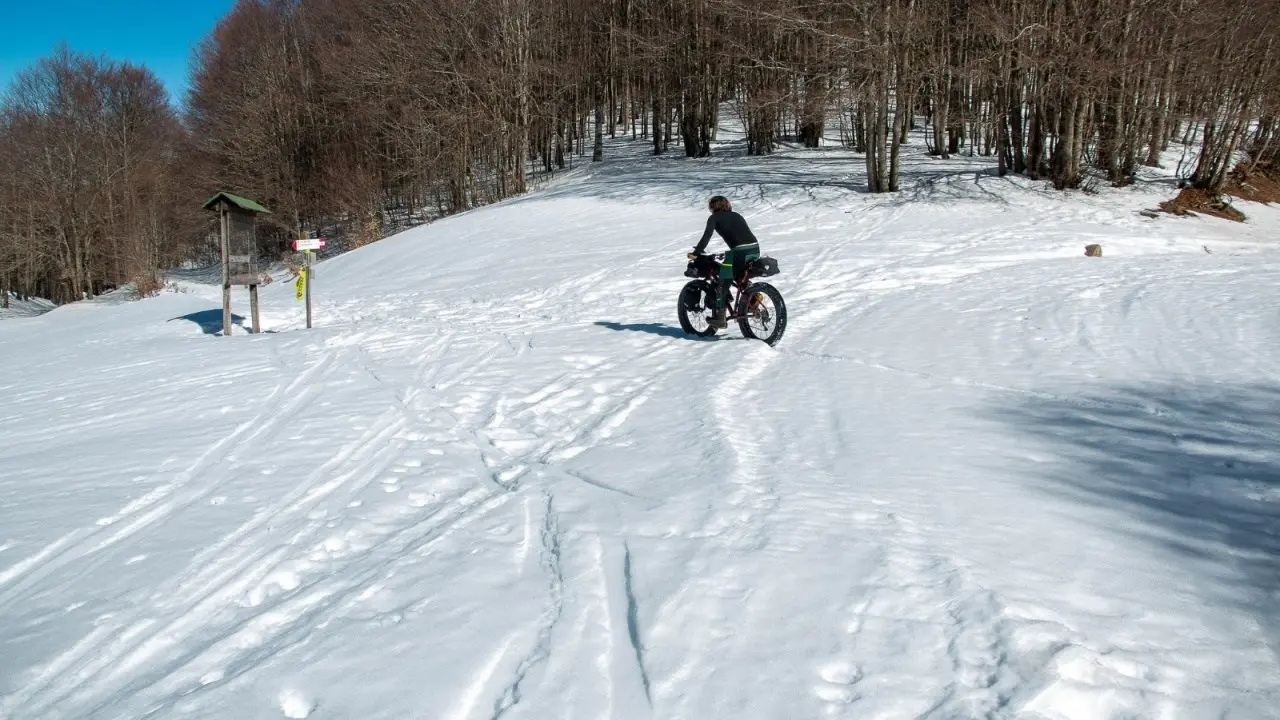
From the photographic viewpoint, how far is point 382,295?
52.9ft

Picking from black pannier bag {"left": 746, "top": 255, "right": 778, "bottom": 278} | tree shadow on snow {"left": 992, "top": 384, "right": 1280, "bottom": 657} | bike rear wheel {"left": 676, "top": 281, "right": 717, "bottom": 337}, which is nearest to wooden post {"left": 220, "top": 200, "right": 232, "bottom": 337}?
bike rear wheel {"left": 676, "top": 281, "right": 717, "bottom": 337}

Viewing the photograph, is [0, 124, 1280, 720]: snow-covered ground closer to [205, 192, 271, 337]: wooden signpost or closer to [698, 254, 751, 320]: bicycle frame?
[698, 254, 751, 320]: bicycle frame

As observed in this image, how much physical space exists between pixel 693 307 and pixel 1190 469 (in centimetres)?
596

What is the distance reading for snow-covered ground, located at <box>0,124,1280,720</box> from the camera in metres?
3.11

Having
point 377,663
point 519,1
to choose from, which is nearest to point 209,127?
point 519,1

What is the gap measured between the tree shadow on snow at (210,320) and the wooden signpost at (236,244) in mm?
781

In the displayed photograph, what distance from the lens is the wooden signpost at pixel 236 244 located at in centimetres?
1245

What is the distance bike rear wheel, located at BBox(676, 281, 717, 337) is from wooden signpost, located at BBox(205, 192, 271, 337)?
6.73m

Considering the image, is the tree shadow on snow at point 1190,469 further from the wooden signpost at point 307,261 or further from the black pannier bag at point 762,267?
the wooden signpost at point 307,261

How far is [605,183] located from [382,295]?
1288 centimetres

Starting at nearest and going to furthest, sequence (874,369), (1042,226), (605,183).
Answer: (874,369) < (1042,226) < (605,183)

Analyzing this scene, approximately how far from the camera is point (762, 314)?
964 centimetres

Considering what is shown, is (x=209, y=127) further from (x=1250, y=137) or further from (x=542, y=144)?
(x=1250, y=137)

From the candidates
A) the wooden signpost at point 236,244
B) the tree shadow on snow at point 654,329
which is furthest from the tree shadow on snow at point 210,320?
the tree shadow on snow at point 654,329
